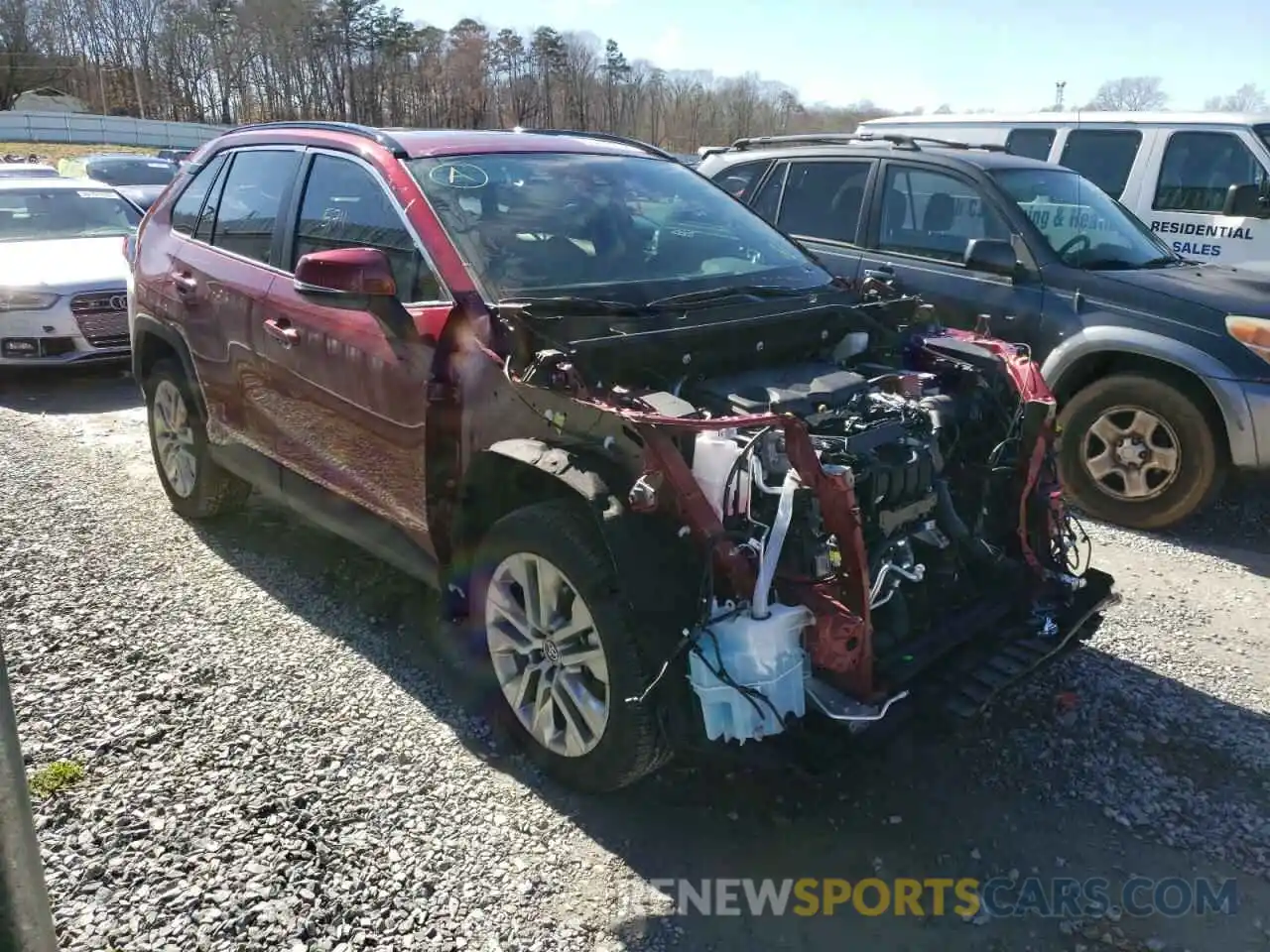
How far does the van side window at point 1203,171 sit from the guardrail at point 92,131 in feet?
149

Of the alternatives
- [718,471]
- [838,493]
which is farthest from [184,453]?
[838,493]

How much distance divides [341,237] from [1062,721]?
10.7ft

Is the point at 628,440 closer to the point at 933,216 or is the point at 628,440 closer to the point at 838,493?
the point at 838,493

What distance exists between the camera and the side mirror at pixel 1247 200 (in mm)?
7539

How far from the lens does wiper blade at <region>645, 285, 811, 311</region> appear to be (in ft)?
10.9

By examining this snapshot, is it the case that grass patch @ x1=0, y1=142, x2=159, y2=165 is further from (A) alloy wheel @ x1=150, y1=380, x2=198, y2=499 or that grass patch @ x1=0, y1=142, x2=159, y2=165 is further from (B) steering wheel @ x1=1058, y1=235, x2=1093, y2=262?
(B) steering wheel @ x1=1058, y1=235, x2=1093, y2=262

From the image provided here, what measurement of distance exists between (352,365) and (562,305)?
917mm

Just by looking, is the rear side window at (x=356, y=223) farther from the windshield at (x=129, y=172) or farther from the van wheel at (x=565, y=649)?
the windshield at (x=129, y=172)

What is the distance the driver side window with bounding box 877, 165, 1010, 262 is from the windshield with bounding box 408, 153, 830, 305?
2232 mm

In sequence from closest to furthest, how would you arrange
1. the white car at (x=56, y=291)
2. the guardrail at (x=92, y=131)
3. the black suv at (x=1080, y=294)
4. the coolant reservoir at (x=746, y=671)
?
the coolant reservoir at (x=746, y=671), the black suv at (x=1080, y=294), the white car at (x=56, y=291), the guardrail at (x=92, y=131)

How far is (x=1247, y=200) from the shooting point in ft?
24.8

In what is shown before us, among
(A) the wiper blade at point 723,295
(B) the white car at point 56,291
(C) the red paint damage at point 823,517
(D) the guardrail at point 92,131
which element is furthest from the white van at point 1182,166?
(D) the guardrail at point 92,131

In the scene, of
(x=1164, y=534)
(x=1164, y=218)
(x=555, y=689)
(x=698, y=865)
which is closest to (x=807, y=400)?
(x=555, y=689)

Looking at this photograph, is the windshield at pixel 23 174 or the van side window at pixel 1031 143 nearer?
the van side window at pixel 1031 143
